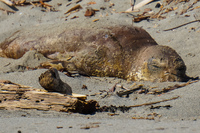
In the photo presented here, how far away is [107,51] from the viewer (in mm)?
4676

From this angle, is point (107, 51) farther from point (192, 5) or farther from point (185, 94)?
point (192, 5)

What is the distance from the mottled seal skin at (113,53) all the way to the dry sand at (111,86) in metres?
0.16

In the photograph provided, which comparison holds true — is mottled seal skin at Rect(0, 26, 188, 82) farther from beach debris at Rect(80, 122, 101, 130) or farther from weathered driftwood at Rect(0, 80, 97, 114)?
beach debris at Rect(80, 122, 101, 130)

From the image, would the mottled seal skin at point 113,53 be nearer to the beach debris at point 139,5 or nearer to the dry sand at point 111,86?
the dry sand at point 111,86

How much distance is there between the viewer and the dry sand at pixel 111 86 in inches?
87.7

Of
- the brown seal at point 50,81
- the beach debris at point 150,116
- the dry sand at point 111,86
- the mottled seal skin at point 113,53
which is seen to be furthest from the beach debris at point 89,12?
the beach debris at point 150,116

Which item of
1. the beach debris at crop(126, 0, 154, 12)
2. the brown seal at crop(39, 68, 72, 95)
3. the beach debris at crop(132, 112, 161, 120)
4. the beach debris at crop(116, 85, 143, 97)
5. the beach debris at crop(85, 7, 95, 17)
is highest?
the beach debris at crop(126, 0, 154, 12)

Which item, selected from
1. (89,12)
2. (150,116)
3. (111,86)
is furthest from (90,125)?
(89,12)

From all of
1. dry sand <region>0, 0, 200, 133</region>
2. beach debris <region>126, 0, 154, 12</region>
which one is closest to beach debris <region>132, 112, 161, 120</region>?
dry sand <region>0, 0, 200, 133</region>

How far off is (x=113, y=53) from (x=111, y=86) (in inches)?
27.7

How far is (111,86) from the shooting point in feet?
13.5

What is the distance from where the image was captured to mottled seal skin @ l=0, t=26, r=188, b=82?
4168 millimetres

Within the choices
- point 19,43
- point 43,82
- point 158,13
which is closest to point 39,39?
point 19,43

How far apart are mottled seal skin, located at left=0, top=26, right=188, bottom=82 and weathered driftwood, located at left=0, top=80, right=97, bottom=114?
60.8 inches
